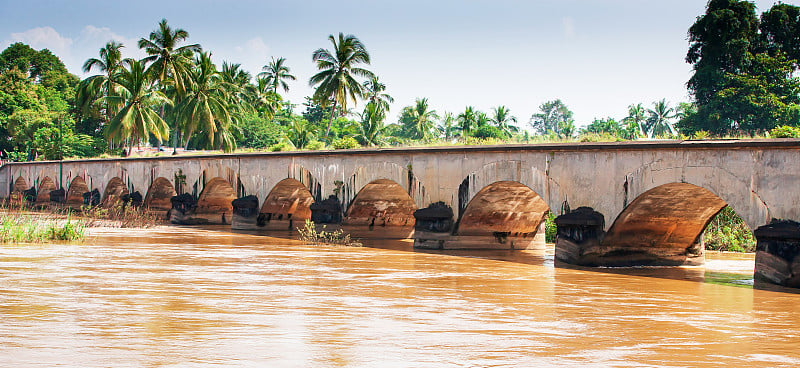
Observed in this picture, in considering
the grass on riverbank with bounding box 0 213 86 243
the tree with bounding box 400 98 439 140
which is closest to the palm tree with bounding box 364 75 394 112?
the tree with bounding box 400 98 439 140

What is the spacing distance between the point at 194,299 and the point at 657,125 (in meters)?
88.3

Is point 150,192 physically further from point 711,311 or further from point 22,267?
point 711,311

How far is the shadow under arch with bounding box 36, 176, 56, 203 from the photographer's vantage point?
170 ft

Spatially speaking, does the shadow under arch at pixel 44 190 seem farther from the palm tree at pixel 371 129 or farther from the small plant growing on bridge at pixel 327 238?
the small plant growing on bridge at pixel 327 238

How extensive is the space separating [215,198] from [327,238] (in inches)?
437

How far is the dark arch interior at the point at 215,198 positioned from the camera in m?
36.0

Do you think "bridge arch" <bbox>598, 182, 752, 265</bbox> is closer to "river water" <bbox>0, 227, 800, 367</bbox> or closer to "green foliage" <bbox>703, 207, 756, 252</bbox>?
"river water" <bbox>0, 227, 800, 367</bbox>

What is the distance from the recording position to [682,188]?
1809 centimetres

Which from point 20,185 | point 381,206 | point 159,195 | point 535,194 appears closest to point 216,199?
point 159,195

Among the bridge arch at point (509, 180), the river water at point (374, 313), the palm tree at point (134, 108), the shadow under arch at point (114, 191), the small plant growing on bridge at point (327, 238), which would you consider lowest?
the river water at point (374, 313)

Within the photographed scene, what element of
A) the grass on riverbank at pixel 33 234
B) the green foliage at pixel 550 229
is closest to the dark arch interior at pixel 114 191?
the grass on riverbank at pixel 33 234

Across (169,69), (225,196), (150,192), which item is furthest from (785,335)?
(169,69)

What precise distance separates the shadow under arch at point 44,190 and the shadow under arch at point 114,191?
28.7 ft

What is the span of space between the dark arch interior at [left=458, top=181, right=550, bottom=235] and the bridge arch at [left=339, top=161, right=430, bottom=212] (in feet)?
4.78
